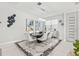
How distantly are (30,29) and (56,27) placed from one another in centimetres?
49

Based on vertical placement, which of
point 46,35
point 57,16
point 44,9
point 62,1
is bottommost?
point 46,35

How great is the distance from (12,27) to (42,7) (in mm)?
679

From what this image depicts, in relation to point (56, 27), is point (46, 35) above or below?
below

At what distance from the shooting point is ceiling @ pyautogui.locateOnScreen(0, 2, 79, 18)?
7.03 ft

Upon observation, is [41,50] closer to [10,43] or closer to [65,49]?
[65,49]

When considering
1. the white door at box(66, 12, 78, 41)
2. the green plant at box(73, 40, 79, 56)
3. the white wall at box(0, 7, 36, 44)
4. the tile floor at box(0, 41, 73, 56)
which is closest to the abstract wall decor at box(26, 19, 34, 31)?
the white wall at box(0, 7, 36, 44)

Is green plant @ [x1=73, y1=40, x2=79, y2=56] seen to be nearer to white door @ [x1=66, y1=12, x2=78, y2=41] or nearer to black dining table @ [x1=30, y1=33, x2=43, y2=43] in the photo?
white door @ [x1=66, y1=12, x2=78, y2=41]

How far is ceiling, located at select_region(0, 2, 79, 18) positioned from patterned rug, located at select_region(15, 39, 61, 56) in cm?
53

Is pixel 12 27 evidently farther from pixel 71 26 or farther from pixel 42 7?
pixel 71 26

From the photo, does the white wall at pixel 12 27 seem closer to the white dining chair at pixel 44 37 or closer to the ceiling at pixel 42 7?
the ceiling at pixel 42 7

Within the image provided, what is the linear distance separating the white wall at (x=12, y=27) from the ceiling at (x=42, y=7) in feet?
0.30

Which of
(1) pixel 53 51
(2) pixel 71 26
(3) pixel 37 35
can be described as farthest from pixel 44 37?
(2) pixel 71 26

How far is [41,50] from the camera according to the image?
2172 mm

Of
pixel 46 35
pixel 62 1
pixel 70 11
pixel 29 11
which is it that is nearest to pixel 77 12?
pixel 70 11
